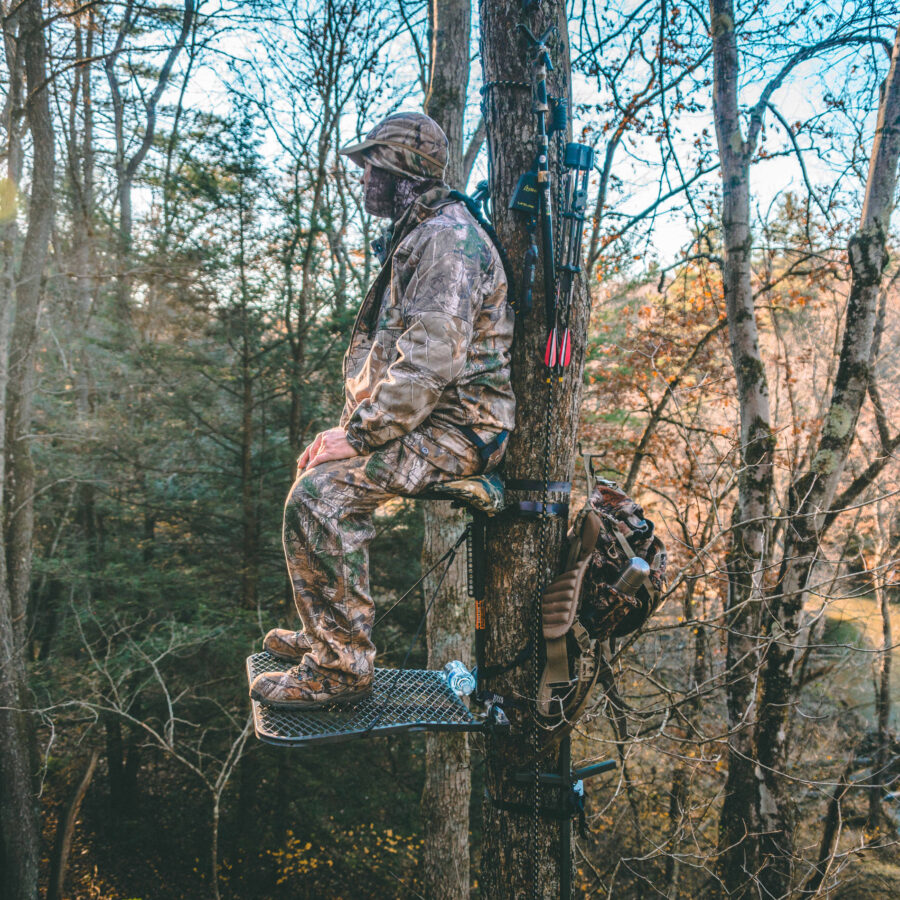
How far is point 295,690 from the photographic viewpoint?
7.66ft

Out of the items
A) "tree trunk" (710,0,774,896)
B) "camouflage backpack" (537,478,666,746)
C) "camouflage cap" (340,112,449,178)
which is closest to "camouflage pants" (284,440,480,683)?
"camouflage backpack" (537,478,666,746)

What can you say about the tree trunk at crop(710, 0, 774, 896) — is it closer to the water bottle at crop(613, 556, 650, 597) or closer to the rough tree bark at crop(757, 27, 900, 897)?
the rough tree bark at crop(757, 27, 900, 897)

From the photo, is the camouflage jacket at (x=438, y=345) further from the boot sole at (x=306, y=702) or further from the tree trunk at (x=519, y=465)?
the boot sole at (x=306, y=702)

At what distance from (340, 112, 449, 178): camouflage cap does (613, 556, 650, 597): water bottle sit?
1.70 m

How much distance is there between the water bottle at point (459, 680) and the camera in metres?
2.50

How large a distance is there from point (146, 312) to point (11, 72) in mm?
4757

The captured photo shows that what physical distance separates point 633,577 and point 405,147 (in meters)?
1.86

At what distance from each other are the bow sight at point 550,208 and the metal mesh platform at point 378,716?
1324 millimetres

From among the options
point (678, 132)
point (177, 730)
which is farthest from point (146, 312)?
point (678, 132)

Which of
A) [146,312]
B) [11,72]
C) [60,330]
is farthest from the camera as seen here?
[60,330]

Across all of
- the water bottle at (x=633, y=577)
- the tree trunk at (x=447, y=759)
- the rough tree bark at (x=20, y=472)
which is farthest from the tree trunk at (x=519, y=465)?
the rough tree bark at (x=20, y=472)

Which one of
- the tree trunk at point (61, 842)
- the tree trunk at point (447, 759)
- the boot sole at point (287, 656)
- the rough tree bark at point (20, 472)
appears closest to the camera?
the boot sole at point (287, 656)

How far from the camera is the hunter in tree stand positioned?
216 centimetres

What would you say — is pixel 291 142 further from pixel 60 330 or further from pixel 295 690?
pixel 295 690
